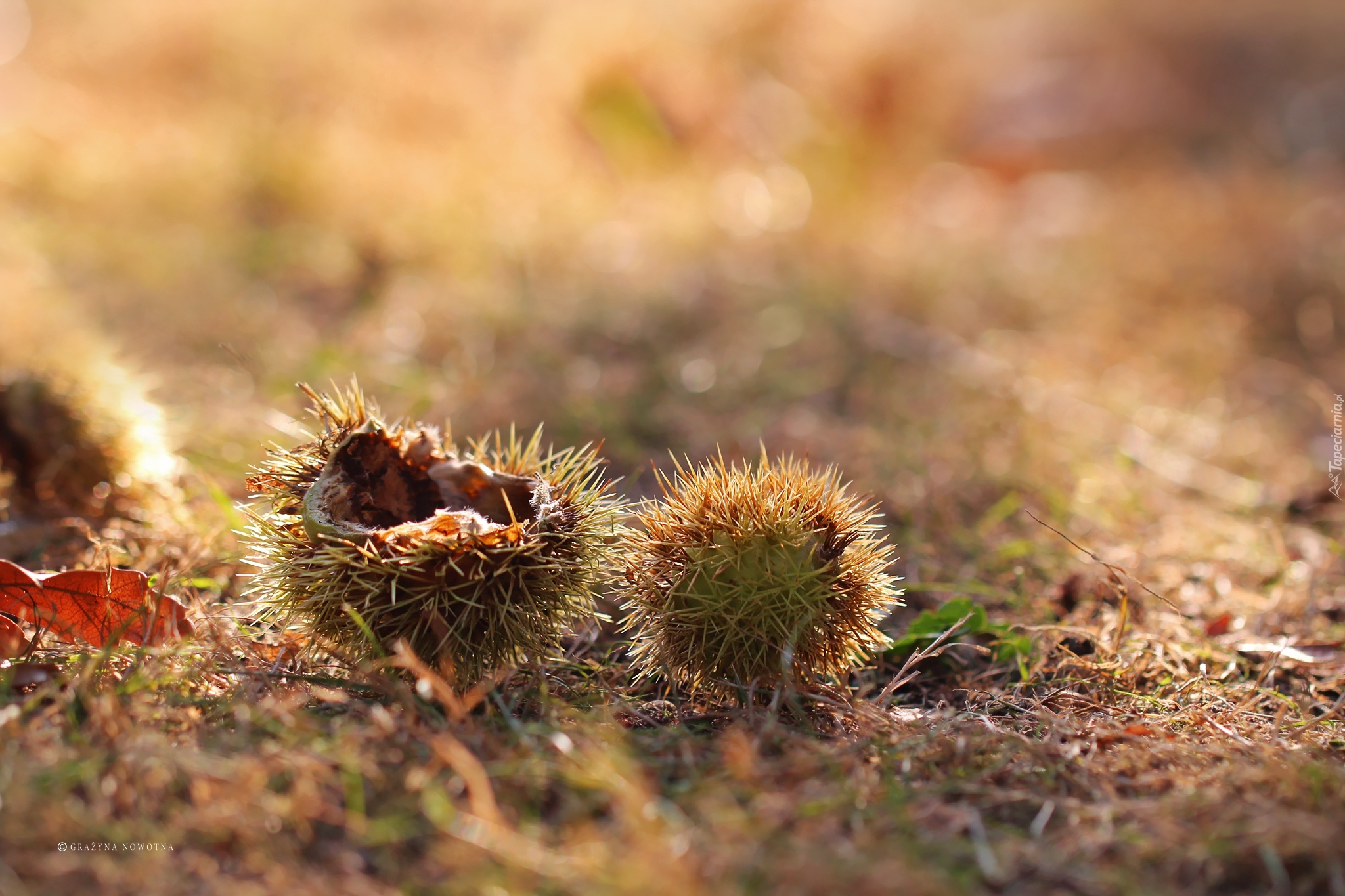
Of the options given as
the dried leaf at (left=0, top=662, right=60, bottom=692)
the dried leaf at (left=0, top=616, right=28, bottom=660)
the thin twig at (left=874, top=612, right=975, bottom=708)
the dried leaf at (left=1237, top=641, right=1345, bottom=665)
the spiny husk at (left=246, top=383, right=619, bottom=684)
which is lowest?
the dried leaf at (left=1237, top=641, right=1345, bottom=665)

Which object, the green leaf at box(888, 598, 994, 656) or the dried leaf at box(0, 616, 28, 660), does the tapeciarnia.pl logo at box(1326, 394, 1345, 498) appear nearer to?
the green leaf at box(888, 598, 994, 656)

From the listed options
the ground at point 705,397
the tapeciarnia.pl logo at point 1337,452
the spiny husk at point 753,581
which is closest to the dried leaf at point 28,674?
the ground at point 705,397

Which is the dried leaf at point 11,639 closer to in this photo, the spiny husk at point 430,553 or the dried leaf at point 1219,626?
the spiny husk at point 430,553

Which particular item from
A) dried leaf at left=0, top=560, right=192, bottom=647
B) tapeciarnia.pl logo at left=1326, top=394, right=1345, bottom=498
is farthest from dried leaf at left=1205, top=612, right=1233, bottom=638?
dried leaf at left=0, top=560, right=192, bottom=647

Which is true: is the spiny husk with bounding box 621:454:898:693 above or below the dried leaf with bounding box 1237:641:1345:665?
above

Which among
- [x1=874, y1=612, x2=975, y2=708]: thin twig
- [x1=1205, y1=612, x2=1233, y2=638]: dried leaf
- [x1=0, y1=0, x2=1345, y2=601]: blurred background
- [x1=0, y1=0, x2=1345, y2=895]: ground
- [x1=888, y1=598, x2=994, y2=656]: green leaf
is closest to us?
[x1=0, y1=0, x2=1345, y2=895]: ground

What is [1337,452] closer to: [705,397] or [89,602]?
[705,397]

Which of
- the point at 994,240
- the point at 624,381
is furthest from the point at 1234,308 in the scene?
the point at 624,381
